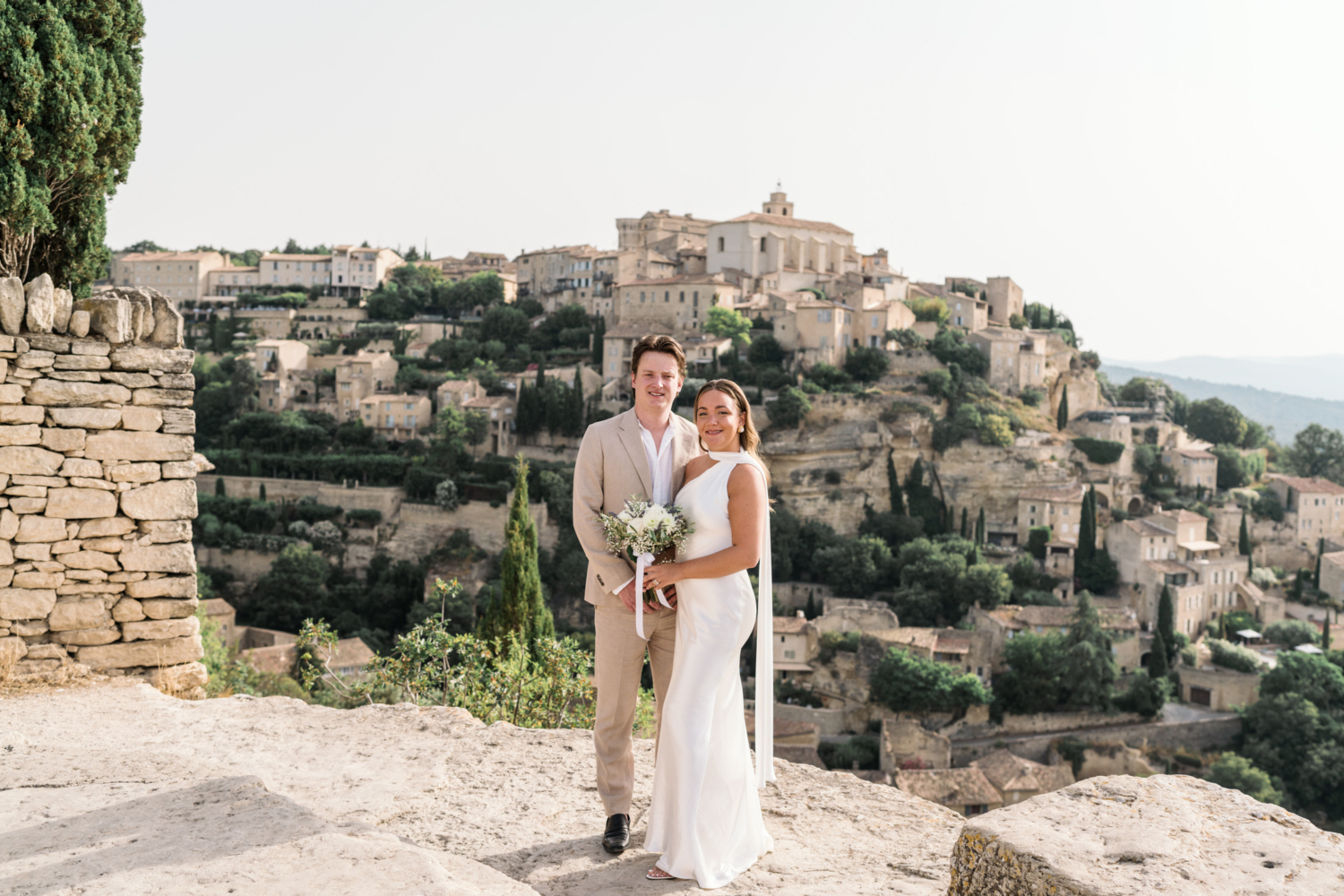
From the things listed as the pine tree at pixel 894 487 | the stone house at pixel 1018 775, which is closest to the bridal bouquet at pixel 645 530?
the stone house at pixel 1018 775

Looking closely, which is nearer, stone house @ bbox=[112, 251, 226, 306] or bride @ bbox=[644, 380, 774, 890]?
bride @ bbox=[644, 380, 774, 890]

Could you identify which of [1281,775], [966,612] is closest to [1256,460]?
[966,612]

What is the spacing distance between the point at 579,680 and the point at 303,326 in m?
57.6

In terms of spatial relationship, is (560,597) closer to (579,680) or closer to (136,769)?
(579,680)

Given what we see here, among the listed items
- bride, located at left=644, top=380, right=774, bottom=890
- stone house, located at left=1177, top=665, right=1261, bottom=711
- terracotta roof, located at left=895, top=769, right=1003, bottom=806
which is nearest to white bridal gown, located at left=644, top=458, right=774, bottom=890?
bride, located at left=644, top=380, right=774, bottom=890

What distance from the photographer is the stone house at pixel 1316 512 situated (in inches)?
1731

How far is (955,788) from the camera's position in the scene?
75.4ft

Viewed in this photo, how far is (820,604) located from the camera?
122 feet

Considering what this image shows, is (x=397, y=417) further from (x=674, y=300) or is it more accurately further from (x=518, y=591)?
(x=518, y=591)

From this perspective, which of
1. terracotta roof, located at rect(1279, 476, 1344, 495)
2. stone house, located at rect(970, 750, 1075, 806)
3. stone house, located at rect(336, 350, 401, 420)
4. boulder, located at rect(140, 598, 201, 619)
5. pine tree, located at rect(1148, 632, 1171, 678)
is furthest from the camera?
stone house, located at rect(336, 350, 401, 420)

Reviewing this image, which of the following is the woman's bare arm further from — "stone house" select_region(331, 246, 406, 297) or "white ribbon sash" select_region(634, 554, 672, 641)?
"stone house" select_region(331, 246, 406, 297)

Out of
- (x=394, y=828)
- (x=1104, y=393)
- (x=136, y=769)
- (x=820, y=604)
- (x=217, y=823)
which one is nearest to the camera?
(x=217, y=823)

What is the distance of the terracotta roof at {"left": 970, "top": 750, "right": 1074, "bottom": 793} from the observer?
2402cm

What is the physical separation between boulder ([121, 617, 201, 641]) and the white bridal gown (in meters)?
2.87
